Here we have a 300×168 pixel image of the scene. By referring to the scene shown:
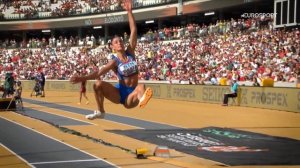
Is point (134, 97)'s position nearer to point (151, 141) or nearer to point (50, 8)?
point (151, 141)

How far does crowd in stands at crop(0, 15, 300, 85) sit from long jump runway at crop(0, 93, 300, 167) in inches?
228

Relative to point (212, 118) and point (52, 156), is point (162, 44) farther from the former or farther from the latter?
point (52, 156)

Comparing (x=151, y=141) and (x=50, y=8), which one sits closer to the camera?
(x=151, y=141)

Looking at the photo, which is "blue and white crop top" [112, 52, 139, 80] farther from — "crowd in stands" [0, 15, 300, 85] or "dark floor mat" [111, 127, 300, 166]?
"crowd in stands" [0, 15, 300, 85]

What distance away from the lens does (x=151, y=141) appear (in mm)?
12758

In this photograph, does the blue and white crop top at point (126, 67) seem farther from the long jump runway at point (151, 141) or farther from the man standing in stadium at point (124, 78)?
the long jump runway at point (151, 141)

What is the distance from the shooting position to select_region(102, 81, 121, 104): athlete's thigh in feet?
29.3

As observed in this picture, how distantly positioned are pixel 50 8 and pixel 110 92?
192 feet

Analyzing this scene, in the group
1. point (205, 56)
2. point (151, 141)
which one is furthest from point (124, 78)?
point (205, 56)

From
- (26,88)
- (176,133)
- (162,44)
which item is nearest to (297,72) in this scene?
(176,133)

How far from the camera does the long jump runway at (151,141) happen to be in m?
9.88

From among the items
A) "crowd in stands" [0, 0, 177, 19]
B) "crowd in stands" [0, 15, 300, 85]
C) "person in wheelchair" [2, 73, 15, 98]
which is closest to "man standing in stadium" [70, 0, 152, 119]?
"crowd in stands" [0, 15, 300, 85]

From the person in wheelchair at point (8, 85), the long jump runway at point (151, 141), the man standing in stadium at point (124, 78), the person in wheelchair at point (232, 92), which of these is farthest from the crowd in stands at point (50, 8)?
the man standing in stadium at point (124, 78)

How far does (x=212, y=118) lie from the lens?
20.3 meters
